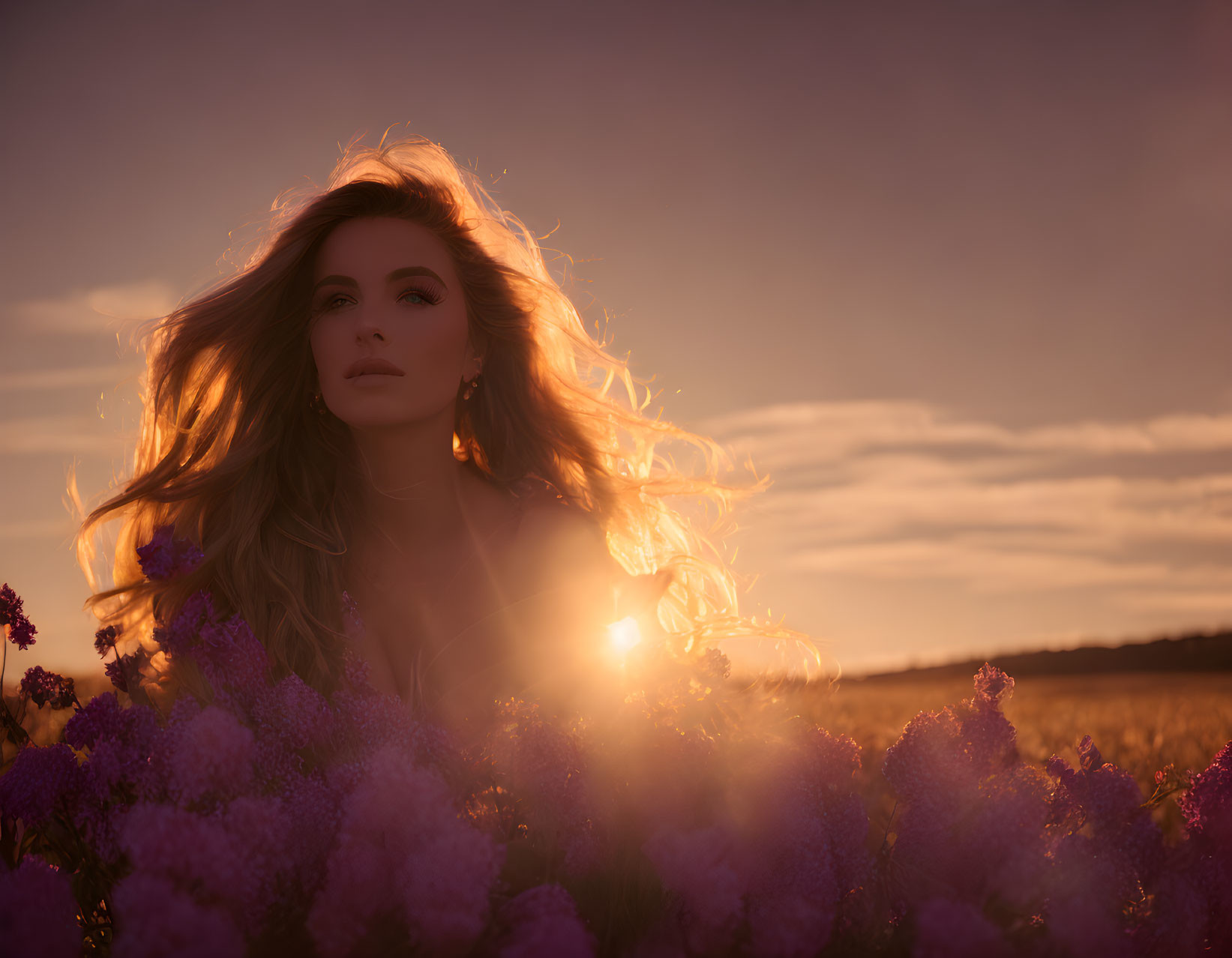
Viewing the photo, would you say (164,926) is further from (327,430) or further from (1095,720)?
(1095,720)

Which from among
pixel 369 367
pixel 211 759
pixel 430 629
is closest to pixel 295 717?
pixel 211 759

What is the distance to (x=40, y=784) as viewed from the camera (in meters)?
1.60

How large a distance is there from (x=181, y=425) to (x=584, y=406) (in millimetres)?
2290

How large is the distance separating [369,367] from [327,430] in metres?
0.92

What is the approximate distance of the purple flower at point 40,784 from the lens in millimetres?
1595

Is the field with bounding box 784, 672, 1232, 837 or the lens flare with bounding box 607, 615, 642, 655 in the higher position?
the lens flare with bounding box 607, 615, 642, 655

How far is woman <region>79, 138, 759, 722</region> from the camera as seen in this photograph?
4.50 meters

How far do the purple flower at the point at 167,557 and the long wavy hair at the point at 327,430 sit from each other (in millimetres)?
2492

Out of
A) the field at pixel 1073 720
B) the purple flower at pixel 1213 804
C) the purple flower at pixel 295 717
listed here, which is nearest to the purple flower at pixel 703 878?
the field at pixel 1073 720

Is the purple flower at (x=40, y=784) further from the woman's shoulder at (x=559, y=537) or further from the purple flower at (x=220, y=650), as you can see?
the woman's shoulder at (x=559, y=537)

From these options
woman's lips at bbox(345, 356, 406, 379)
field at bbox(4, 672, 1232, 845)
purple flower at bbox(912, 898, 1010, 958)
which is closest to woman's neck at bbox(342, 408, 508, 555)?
woman's lips at bbox(345, 356, 406, 379)

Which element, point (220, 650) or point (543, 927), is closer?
point (543, 927)

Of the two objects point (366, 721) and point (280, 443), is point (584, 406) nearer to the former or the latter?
point (280, 443)

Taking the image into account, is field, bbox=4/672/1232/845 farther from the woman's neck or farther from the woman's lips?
the woman's lips
